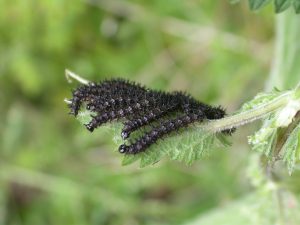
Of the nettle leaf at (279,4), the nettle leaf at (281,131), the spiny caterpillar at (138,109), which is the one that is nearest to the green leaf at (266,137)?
the nettle leaf at (281,131)

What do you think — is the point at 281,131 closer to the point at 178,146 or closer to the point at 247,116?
the point at 247,116

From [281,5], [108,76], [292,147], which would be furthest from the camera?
[108,76]

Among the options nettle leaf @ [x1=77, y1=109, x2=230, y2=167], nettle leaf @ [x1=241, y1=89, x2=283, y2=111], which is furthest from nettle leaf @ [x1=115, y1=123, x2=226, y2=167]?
nettle leaf @ [x1=241, y1=89, x2=283, y2=111]

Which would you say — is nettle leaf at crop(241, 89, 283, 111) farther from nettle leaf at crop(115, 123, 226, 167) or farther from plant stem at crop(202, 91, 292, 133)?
nettle leaf at crop(115, 123, 226, 167)

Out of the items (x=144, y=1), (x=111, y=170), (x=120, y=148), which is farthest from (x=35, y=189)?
(x=120, y=148)


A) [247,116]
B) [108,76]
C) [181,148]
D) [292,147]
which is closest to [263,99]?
[247,116]

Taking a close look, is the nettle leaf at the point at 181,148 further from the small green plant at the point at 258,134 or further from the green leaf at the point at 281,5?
the green leaf at the point at 281,5

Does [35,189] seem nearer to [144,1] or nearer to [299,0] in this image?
[144,1]
